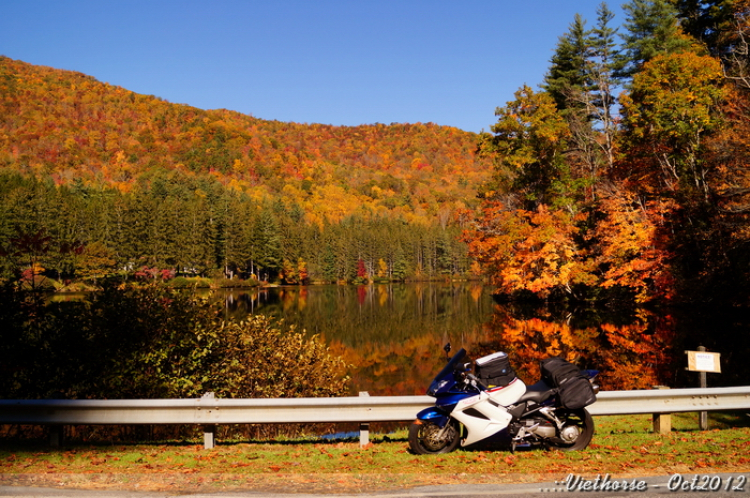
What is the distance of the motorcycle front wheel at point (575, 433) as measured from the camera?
6480 millimetres

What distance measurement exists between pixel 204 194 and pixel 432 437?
362 ft

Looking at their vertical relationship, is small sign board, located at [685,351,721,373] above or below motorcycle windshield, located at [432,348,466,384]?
below

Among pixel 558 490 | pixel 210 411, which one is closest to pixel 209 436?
pixel 210 411

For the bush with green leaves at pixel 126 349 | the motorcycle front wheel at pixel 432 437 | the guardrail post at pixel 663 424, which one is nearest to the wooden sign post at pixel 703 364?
the guardrail post at pixel 663 424

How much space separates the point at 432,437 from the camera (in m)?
6.45

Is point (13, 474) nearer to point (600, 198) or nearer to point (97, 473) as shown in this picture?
point (97, 473)

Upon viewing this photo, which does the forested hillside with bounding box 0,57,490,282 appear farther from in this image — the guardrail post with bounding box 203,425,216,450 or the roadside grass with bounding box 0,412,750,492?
the guardrail post with bounding box 203,425,216,450

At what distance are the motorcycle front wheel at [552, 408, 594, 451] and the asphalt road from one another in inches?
Answer: 48.2

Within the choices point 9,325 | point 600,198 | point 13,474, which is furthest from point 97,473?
point 600,198

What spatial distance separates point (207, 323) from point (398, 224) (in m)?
124

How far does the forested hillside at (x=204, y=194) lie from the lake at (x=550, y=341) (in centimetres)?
1233

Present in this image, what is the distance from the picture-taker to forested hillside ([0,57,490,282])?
7475 centimetres

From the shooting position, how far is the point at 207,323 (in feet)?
31.0

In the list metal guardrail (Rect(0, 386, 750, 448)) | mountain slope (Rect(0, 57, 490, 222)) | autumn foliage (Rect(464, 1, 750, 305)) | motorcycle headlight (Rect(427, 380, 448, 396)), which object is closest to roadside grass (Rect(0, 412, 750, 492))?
metal guardrail (Rect(0, 386, 750, 448))
